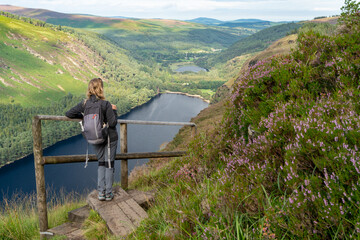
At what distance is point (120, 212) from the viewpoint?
15.1ft

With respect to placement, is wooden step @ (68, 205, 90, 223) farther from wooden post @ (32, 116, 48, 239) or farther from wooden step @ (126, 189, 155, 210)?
wooden step @ (126, 189, 155, 210)

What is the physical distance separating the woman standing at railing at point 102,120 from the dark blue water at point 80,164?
34277 millimetres

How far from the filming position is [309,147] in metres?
2.44

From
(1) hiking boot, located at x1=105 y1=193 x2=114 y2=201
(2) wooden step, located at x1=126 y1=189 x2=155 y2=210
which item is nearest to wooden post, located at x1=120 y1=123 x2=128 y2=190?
(2) wooden step, located at x1=126 y1=189 x2=155 y2=210

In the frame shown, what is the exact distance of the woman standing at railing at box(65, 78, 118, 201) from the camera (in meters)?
4.85

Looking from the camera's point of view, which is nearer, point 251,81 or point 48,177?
point 251,81

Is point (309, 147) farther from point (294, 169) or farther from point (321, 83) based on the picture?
point (321, 83)

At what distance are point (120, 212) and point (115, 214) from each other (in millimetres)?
98

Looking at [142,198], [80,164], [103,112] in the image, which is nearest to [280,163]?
[142,198]

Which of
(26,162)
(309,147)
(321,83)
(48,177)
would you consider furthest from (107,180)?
(26,162)

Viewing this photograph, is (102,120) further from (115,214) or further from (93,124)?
(115,214)

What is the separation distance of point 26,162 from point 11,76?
110 metres

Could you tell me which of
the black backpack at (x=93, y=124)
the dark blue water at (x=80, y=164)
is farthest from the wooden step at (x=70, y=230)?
the dark blue water at (x=80, y=164)

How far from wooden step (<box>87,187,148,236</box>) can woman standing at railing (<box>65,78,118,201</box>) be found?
0.18 m
